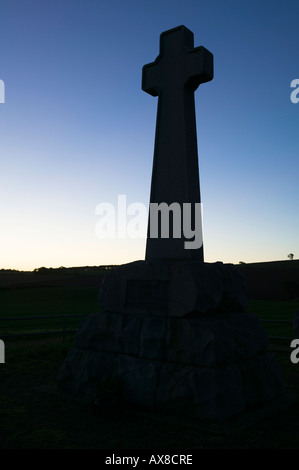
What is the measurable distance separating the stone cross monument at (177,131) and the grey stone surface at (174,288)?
1.36 feet

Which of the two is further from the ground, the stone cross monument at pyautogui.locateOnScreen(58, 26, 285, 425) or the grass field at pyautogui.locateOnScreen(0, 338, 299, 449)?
the stone cross monument at pyautogui.locateOnScreen(58, 26, 285, 425)

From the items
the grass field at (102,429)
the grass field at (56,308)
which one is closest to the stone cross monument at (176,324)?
the grass field at (102,429)

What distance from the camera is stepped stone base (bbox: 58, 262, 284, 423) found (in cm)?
538

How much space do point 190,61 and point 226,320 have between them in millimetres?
4348

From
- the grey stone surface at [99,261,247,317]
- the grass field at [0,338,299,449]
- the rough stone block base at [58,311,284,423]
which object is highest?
the grey stone surface at [99,261,247,317]

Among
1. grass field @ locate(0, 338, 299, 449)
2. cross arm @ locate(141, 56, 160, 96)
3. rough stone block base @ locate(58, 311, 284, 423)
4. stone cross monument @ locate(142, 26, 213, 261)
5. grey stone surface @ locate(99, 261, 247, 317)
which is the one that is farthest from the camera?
cross arm @ locate(141, 56, 160, 96)

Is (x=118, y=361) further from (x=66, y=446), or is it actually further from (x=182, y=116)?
(x=182, y=116)

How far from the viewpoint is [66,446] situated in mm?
4277

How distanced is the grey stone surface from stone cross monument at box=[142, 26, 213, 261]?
0.42 metres

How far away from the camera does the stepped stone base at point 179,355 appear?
5.38m

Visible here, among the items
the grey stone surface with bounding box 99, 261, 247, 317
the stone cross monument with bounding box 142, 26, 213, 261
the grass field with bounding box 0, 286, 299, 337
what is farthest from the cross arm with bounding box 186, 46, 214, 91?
the grass field with bounding box 0, 286, 299, 337

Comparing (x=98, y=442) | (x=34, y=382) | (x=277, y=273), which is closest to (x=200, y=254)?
(x=98, y=442)

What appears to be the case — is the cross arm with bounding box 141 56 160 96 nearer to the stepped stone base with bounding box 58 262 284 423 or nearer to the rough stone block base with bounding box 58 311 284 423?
the stepped stone base with bounding box 58 262 284 423

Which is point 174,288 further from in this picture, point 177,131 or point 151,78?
point 151,78
